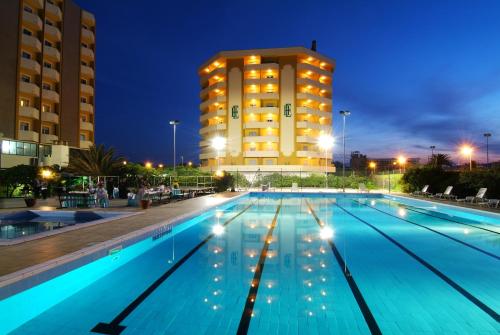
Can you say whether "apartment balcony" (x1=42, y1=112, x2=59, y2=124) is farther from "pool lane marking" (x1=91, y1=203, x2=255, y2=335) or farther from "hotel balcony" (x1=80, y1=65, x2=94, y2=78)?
"pool lane marking" (x1=91, y1=203, x2=255, y2=335)

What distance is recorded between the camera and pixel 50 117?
36.2 metres

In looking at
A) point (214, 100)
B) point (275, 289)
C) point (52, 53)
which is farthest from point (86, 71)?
point (275, 289)

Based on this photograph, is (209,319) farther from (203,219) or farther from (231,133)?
(231,133)

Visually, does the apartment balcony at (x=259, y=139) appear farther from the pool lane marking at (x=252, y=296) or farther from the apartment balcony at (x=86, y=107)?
the pool lane marking at (x=252, y=296)

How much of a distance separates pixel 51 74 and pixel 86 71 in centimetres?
554

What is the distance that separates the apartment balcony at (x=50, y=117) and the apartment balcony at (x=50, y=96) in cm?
153

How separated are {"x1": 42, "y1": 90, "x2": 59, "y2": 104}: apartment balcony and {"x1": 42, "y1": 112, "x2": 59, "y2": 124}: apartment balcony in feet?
5.03

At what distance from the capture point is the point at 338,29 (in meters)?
59.6

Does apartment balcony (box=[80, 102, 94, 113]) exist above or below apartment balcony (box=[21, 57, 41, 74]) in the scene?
below

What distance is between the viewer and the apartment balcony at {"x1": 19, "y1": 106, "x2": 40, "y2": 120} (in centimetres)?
3338

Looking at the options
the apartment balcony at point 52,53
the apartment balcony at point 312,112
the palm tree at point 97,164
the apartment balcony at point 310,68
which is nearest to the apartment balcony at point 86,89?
the apartment balcony at point 52,53

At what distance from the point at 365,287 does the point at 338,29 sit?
6108 centimetres

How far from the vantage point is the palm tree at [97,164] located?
19.2 metres

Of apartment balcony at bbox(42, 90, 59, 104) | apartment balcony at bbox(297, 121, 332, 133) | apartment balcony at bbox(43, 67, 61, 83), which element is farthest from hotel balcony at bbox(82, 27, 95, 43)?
apartment balcony at bbox(297, 121, 332, 133)
